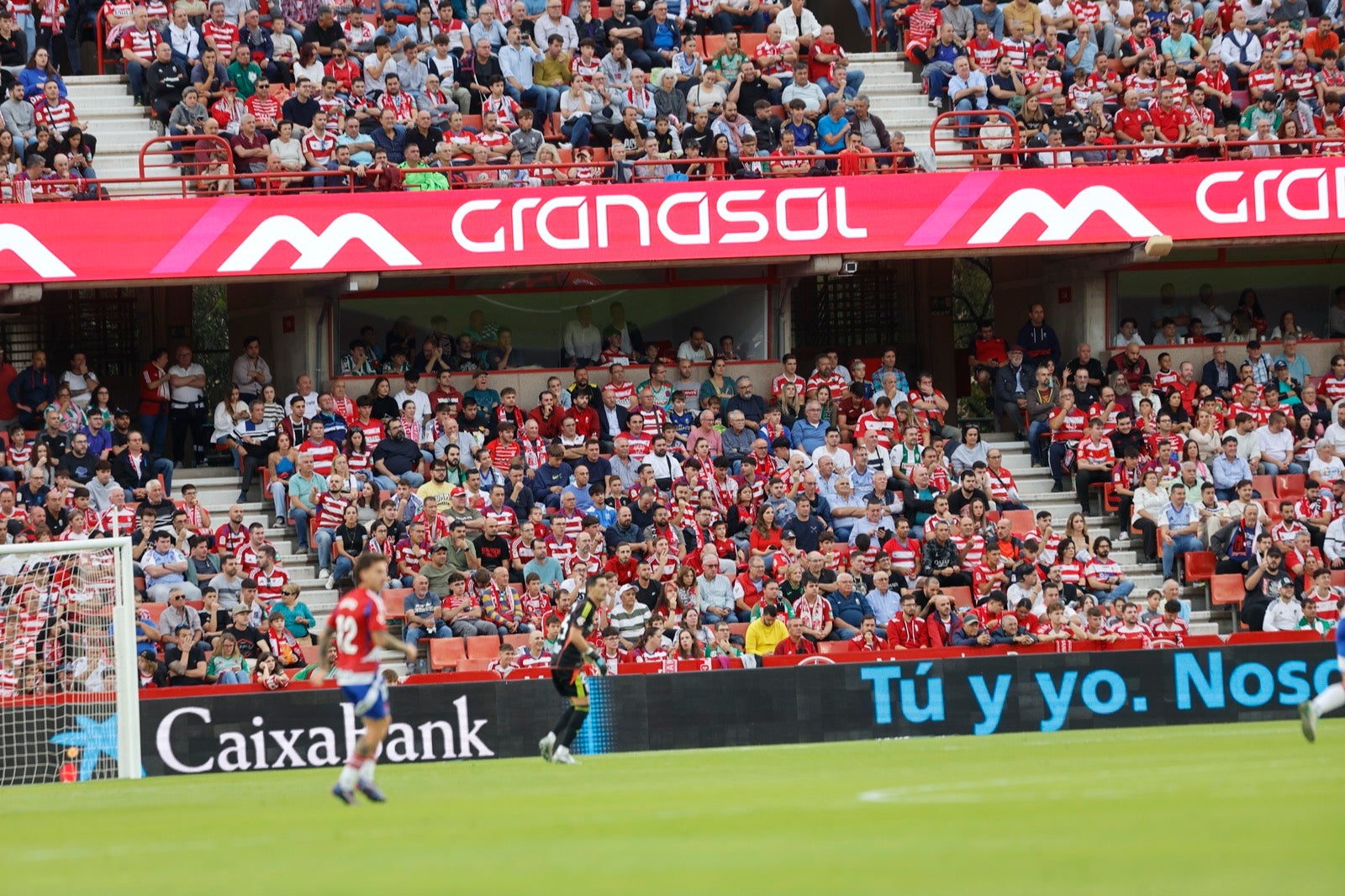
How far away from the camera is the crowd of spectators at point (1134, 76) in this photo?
25625mm

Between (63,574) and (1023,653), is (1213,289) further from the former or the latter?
(63,574)

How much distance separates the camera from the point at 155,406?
23.7 meters

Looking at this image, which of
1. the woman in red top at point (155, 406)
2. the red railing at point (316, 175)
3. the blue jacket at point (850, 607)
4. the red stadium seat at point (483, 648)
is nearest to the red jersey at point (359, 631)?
the red stadium seat at point (483, 648)

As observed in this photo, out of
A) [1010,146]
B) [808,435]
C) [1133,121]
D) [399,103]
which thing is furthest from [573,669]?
[1133,121]

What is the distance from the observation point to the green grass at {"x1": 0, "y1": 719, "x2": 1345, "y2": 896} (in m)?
8.60

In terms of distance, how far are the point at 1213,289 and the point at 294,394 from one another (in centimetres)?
1280

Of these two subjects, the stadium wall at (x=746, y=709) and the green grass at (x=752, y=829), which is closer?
the green grass at (x=752, y=829)

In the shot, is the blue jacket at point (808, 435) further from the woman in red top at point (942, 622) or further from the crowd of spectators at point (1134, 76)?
the crowd of spectators at point (1134, 76)

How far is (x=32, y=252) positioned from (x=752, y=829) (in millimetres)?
15016

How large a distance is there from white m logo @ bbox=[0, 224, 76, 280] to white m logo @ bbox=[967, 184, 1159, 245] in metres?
11.1

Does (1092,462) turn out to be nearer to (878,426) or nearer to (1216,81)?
(878,426)

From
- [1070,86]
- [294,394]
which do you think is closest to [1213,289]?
[1070,86]

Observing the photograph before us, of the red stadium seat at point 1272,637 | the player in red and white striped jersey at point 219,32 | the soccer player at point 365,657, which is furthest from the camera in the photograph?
the player in red and white striped jersey at point 219,32

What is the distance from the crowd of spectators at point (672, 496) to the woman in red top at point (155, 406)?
0.03 meters
